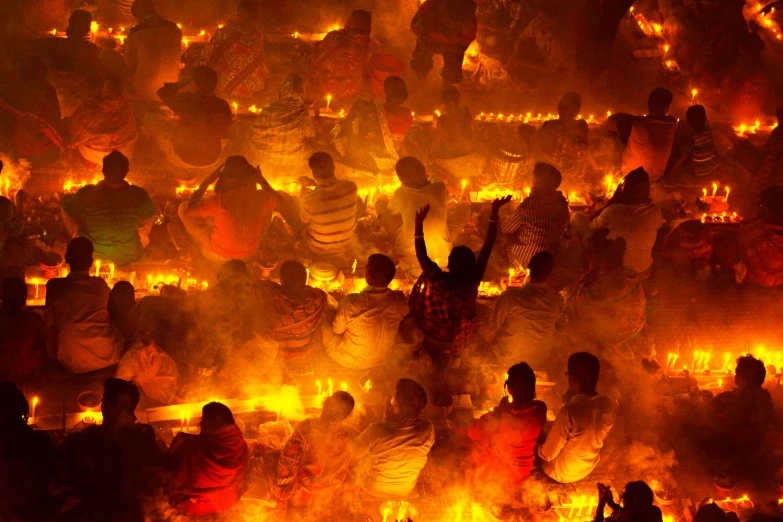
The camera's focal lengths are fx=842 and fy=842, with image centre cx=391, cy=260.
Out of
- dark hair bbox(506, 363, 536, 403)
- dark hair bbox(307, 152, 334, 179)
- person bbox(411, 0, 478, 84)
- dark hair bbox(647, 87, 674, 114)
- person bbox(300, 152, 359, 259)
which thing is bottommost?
dark hair bbox(506, 363, 536, 403)

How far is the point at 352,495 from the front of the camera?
680cm

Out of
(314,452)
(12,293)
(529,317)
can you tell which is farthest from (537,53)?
(12,293)

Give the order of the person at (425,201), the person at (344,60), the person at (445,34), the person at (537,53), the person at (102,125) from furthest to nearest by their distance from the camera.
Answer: the person at (537,53), the person at (445,34), the person at (344,60), the person at (102,125), the person at (425,201)

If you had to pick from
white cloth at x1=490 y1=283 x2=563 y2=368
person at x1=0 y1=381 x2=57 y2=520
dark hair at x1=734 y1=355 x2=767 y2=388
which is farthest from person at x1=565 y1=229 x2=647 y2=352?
person at x1=0 y1=381 x2=57 y2=520

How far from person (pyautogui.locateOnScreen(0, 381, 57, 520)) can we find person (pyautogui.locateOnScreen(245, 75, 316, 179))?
4.07 m

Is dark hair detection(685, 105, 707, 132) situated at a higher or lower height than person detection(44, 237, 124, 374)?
higher

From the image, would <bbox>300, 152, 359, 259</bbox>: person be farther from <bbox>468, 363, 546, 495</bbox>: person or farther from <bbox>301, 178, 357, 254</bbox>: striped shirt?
<bbox>468, 363, 546, 495</bbox>: person

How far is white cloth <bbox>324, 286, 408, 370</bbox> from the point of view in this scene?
23.7 ft

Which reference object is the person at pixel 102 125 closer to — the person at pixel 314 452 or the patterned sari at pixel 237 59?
the patterned sari at pixel 237 59

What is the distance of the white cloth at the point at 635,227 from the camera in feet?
27.9

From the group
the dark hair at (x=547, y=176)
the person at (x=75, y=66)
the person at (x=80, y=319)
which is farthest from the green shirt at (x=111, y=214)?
the dark hair at (x=547, y=176)

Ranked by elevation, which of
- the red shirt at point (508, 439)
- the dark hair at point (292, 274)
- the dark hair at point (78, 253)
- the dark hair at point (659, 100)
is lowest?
the red shirt at point (508, 439)

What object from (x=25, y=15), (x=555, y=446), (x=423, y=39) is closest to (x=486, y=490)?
(x=555, y=446)

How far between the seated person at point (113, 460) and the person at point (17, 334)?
3.82ft
